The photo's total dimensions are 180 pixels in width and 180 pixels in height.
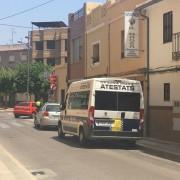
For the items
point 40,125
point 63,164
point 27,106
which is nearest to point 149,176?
point 63,164

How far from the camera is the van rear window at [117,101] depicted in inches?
810

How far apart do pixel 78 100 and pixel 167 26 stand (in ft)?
17.1

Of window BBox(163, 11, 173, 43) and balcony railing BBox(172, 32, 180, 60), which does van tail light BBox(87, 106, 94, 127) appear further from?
window BBox(163, 11, 173, 43)

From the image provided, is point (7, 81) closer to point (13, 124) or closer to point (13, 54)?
point (13, 54)

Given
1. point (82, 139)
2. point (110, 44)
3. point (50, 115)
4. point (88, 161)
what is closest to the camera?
point (88, 161)

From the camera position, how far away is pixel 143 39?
2670 cm

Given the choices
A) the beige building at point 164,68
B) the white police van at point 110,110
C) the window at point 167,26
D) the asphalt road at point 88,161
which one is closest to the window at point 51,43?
the beige building at point 164,68

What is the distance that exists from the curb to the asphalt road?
0.32m

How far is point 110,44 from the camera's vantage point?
106ft

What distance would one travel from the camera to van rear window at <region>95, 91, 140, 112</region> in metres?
20.6

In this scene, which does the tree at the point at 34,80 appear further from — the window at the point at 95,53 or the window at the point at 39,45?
the window at the point at 95,53

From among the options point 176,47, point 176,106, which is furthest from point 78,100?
point 176,47

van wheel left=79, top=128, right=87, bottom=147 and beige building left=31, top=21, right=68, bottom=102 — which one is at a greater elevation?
beige building left=31, top=21, right=68, bottom=102

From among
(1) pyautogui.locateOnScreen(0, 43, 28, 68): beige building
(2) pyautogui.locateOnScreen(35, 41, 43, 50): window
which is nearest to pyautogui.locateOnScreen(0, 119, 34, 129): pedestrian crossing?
(2) pyautogui.locateOnScreen(35, 41, 43, 50): window
